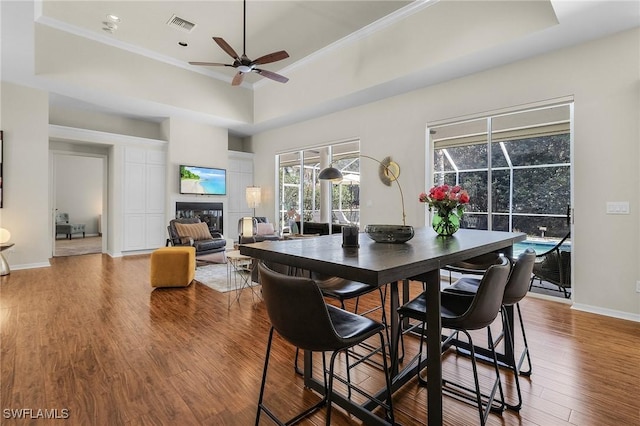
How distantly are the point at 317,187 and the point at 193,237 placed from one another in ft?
10.0

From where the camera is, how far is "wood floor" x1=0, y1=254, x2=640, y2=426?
5.58 feet

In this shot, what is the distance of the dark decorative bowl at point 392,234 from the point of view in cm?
186

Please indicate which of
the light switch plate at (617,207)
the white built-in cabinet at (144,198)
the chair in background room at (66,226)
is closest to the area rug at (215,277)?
the white built-in cabinet at (144,198)

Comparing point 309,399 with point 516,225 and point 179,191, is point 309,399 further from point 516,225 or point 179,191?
A: point 179,191

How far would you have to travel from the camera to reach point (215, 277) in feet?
15.9

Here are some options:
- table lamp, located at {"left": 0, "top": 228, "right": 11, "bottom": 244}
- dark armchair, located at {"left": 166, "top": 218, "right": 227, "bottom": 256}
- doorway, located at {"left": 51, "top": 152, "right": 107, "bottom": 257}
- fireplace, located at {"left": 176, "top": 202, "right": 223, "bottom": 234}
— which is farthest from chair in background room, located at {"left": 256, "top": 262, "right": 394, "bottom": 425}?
A: doorway, located at {"left": 51, "top": 152, "right": 107, "bottom": 257}

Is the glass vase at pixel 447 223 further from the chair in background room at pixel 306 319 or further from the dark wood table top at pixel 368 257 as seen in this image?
the chair in background room at pixel 306 319

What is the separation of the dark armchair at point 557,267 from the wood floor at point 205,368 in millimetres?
361

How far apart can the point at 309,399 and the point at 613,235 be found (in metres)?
3.71

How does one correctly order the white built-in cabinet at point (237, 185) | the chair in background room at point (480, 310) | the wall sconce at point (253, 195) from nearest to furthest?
the chair in background room at point (480, 310) < the wall sconce at point (253, 195) < the white built-in cabinet at point (237, 185)

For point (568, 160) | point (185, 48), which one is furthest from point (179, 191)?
point (568, 160)

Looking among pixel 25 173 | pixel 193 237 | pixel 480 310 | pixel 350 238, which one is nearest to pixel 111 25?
pixel 25 173

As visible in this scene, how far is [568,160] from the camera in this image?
4.00 m

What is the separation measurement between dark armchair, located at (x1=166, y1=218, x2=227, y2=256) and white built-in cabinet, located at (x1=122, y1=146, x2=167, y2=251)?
182 centimetres
